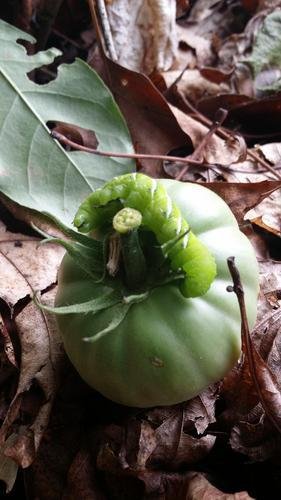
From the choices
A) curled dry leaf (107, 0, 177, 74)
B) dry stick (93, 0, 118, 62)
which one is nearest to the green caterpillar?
dry stick (93, 0, 118, 62)

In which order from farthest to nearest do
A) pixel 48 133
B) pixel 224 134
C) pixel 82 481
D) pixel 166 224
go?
pixel 224 134 < pixel 48 133 < pixel 82 481 < pixel 166 224

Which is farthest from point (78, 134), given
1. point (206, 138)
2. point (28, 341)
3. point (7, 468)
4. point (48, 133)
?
point (7, 468)

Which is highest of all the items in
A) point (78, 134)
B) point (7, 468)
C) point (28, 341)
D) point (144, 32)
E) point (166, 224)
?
point (166, 224)

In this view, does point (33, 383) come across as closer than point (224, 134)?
Yes

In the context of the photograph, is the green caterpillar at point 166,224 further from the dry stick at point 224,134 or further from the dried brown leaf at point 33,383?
the dry stick at point 224,134

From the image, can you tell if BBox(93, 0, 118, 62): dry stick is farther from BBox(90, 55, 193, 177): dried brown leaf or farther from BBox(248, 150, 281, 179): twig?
BBox(248, 150, 281, 179): twig

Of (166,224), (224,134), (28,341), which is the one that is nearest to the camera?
(166,224)

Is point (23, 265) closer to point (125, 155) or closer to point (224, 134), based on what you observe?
point (125, 155)
